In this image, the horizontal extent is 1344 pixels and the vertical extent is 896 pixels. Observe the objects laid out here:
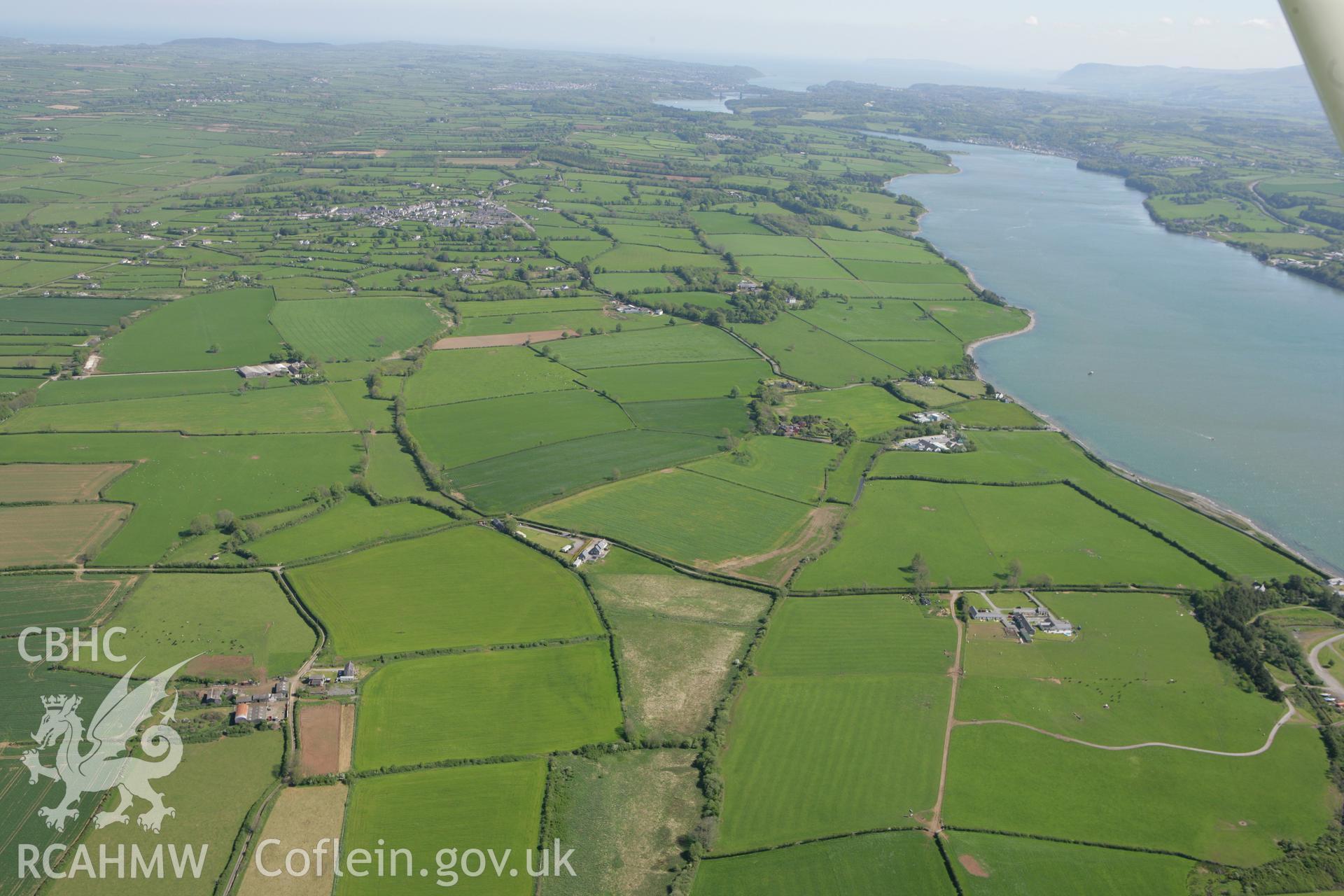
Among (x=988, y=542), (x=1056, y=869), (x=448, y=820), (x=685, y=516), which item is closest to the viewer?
(x=1056, y=869)

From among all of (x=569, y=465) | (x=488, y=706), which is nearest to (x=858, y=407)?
(x=569, y=465)

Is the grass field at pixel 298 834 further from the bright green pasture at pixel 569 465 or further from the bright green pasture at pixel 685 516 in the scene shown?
the bright green pasture at pixel 569 465

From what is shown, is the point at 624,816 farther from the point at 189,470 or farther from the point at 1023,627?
the point at 189,470

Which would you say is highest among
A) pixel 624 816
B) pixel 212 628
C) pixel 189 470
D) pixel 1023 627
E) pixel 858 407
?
pixel 858 407

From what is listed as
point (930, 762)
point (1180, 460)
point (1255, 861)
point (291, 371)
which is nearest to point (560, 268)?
point (291, 371)

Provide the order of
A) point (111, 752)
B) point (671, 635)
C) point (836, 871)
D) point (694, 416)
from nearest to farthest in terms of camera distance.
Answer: point (836, 871), point (111, 752), point (671, 635), point (694, 416)

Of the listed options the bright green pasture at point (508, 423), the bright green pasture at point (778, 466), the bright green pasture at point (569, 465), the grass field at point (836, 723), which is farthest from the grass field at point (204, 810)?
the bright green pasture at point (778, 466)
